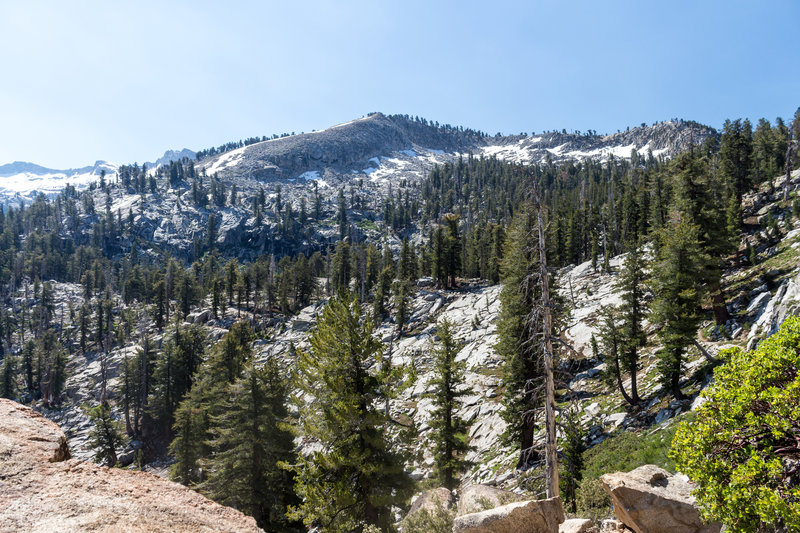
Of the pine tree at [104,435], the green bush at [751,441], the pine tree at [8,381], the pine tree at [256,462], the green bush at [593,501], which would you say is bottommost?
the pine tree at [8,381]

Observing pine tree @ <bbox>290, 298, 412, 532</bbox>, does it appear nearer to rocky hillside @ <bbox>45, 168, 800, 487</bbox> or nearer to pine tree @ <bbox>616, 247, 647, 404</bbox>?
rocky hillside @ <bbox>45, 168, 800, 487</bbox>

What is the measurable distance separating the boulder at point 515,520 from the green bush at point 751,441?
2848 mm

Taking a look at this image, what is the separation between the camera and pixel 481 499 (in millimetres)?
9766

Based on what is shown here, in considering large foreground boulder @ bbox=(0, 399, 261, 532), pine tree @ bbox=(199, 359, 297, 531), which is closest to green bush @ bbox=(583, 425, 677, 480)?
pine tree @ bbox=(199, 359, 297, 531)

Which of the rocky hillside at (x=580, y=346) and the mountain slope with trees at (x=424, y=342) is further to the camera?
the rocky hillside at (x=580, y=346)

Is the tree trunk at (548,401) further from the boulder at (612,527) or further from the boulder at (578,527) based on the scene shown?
the boulder at (612,527)

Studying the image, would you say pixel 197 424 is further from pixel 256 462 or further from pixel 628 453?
pixel 628 453

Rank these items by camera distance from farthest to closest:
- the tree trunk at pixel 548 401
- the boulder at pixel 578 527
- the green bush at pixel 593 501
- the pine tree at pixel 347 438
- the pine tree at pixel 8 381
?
the pine tree at pixel 8 381
the pine tree at pixel 347 438
the green bush at pixel 593 501
the tree trunk at pixel 548 401
the boulder at pixel 578 527

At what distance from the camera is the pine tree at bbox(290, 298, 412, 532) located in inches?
535

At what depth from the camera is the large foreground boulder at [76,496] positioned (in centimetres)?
376

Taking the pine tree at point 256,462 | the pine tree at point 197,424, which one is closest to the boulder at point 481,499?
the pine tree at point 256,462

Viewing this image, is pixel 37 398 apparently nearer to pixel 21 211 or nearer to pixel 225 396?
pixel 225 396

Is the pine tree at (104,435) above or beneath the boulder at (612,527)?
beneath

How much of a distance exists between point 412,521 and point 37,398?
10503cm
